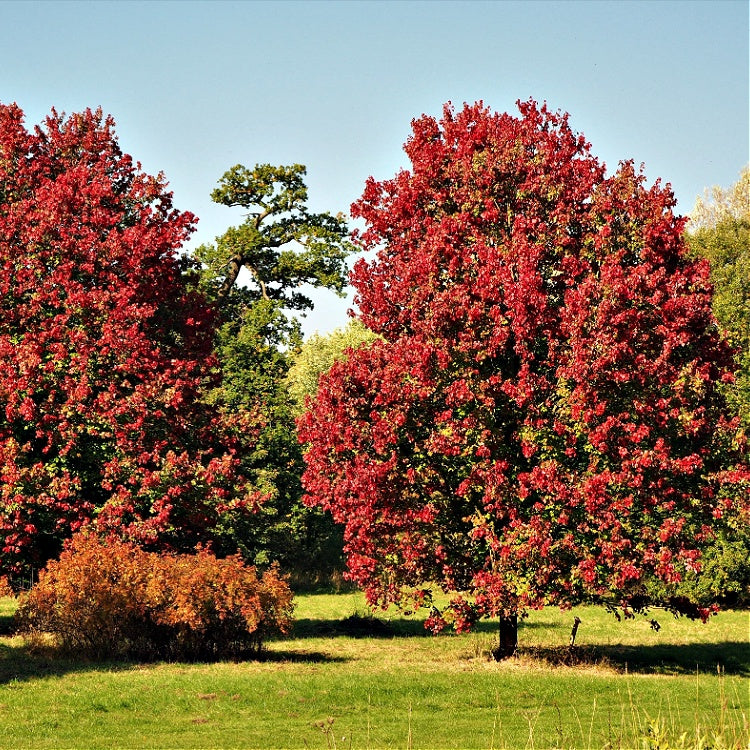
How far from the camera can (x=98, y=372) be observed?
24.9 metres

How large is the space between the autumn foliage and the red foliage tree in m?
2.16

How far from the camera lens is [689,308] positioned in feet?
67.7

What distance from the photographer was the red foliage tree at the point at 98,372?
24281 millimetres

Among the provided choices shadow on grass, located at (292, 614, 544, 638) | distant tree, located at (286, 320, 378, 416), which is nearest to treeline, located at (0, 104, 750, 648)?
shadow on grass, located at (292, 614, 544, 638)

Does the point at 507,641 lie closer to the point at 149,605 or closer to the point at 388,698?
the point at 388,698

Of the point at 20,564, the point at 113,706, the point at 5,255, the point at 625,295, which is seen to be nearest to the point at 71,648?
the point at 20,564

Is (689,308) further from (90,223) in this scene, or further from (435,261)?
(90,223)

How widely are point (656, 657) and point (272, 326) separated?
26146mm

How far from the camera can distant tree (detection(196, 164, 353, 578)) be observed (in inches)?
1670

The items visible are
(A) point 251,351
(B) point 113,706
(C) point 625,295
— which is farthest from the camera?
(A) point 251,351

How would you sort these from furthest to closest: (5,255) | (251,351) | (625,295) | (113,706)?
(251,351), (5,255), (625,295), (113,706)

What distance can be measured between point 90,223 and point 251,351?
57.6 ft

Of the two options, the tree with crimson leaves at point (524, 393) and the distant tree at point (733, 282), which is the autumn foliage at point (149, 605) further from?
the distant tree at point (733, 282)

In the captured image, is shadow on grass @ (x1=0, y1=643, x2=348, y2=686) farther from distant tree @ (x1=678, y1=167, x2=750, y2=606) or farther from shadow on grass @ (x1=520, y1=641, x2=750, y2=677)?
distant tree @ (x1=678, y1=167, x2=750, y2=606)
